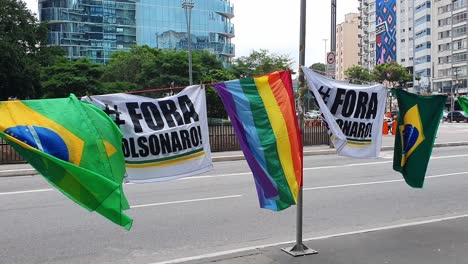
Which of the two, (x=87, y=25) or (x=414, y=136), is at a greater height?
(x=87, y=25)

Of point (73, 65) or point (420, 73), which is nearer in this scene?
point (73, 65)

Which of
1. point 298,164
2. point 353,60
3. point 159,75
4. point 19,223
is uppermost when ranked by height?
point 353,60

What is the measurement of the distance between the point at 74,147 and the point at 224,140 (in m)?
15.6

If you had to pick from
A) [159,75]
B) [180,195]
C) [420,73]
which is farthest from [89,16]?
[180,195]

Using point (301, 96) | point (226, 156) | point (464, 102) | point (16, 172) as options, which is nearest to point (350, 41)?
point (226, 156)

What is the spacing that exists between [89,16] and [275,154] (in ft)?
294

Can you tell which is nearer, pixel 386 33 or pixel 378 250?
pixel 378 250

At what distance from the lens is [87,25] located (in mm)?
88188

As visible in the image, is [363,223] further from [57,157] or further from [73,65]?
[73,65]

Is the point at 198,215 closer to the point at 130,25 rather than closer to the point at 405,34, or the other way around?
the point at 130,25

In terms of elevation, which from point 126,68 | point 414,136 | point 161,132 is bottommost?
point 414,136

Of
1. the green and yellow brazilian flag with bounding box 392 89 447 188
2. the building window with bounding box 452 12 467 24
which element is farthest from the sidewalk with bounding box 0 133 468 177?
the building window with bounding box 452 12 467 24

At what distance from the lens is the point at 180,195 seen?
388 inches

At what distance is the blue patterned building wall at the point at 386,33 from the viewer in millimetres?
105750
